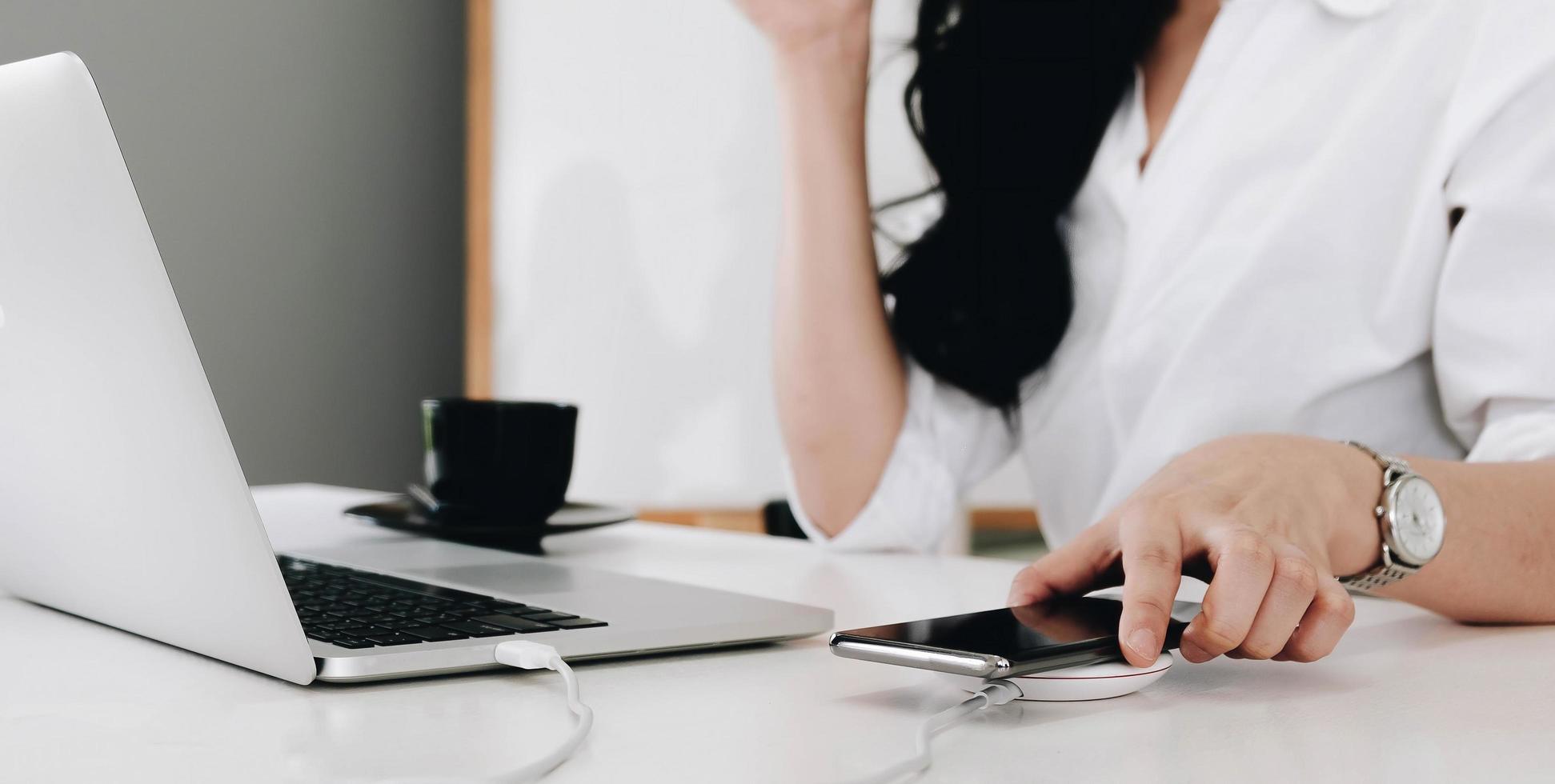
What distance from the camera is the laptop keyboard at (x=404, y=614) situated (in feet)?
1.48

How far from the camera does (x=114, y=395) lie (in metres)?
0.39

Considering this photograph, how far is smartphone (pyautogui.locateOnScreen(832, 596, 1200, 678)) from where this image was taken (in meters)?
0.39

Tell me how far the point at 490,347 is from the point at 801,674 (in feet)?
6.50

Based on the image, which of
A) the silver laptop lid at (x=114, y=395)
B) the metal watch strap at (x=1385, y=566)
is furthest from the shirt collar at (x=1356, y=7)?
the silver laptop lid at (x=114, y=395)

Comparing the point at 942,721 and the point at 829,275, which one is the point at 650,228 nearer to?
the point at 829,275

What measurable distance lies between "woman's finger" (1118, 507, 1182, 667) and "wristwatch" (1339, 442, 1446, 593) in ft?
0.43

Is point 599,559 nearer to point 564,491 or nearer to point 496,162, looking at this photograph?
point 564,491

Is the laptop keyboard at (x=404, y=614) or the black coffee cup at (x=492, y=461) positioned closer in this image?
the laptop keyboard at (x=404, y=614)

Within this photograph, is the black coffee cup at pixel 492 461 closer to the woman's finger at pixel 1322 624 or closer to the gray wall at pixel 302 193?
the woman's finger at pixel 1322 624

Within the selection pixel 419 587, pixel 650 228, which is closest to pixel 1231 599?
pixel 419 587

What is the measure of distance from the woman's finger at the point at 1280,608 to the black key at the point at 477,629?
27 centimetres

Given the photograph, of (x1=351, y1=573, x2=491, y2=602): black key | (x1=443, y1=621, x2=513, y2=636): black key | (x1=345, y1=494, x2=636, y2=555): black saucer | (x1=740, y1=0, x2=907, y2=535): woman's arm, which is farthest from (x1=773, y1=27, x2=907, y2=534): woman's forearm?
(x1=443, y1=621, x2=513, y2=636): black key

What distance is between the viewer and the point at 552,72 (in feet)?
7.57

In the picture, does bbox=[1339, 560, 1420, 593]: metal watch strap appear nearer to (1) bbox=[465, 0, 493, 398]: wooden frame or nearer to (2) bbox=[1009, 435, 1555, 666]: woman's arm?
(2) bbox=[1009, 435, 1555, 666]: woman's arm
